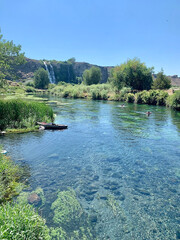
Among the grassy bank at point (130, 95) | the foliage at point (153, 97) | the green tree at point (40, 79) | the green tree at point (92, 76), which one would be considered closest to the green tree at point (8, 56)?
the grassy bank at point (130, 95)

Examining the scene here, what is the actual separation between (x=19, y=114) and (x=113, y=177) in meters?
14.5

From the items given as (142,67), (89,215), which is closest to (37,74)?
(142,67)

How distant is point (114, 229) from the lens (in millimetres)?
6211

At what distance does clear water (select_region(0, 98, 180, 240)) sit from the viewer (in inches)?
257

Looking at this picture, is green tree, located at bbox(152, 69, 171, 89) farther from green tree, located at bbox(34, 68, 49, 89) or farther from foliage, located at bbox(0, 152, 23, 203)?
green tree, located at bbox(34, 68, 49, 89)

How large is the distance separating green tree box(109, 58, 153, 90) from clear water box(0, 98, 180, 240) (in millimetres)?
68696

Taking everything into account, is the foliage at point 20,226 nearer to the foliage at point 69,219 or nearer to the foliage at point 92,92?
the foliage at point 69,219

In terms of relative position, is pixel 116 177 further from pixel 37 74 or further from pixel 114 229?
pixel 37 74

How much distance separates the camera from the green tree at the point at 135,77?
8181 centimetres

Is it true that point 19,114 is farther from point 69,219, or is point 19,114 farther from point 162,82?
point 162,82

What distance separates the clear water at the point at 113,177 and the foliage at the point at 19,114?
2.68 m

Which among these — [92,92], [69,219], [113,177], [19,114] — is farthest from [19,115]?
[92,92]

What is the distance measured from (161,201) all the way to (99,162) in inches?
195

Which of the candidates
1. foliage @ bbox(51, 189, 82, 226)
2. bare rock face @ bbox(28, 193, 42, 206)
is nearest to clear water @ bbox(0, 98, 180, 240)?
foliage @ bbox(51, 189, 82, 226)
